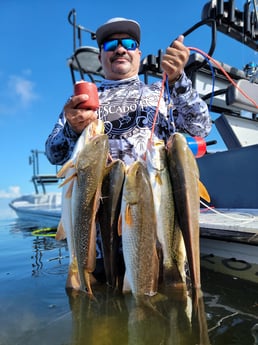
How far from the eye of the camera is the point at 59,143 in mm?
2625

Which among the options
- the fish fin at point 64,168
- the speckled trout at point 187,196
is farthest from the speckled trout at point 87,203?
the speckled trout at point 187,196

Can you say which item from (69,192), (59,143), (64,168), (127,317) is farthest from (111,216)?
(59,143)

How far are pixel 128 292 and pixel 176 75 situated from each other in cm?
177

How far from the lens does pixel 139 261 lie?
205 cm

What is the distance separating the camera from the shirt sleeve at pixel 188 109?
2.41 metres

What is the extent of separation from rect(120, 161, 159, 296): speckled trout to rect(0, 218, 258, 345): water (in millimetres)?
177

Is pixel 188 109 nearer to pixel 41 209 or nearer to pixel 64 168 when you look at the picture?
pixel 64 168

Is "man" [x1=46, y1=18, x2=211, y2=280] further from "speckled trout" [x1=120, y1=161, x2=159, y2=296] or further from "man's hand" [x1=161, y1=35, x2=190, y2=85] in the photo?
"speckled trout" [x1=120, y1=161, x2=159, y2=296]

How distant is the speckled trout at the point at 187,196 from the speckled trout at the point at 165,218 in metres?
0.05

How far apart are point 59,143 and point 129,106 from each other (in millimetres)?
747

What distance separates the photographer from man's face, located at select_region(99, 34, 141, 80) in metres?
2.76

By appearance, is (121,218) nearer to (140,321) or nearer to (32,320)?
(140,321)

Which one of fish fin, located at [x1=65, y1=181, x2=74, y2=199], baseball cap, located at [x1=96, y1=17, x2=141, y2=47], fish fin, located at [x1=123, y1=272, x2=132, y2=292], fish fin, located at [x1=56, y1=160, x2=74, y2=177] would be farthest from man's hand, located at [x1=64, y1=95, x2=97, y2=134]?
fish fin, located at [x1=123, y1=272, x2=132, y2=292]

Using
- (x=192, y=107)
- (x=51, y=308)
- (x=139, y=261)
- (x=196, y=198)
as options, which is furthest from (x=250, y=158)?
(x=51, y=308)
